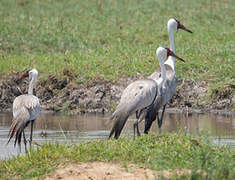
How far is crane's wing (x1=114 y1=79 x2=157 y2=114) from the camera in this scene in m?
9.14

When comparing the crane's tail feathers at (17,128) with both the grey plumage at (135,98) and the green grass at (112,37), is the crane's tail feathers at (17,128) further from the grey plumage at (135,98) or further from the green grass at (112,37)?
the green grass at (112,37)

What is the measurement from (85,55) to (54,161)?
8.71 m

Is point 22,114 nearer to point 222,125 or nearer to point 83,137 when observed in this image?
point 83,137

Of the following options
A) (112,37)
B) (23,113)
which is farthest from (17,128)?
(112,37)

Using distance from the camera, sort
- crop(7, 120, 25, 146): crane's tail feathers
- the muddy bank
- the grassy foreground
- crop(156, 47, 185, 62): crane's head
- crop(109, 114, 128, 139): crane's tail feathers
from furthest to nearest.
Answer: the muddy bank → crop(156, 47, 185, 62): crane's head → crop(7, 120, 25, 146): crane's tail feathers → crop(109, 114, 128, 139): crane's tail feathers → the grassy foreground

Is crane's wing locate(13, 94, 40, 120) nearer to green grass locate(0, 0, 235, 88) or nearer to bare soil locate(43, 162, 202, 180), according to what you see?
bare soil locate(43, 162, 202, 180)

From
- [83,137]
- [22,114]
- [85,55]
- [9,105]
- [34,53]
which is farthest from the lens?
[34,53]

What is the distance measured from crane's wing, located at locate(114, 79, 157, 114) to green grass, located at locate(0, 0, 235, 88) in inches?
154

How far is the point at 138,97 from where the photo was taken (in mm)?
9281

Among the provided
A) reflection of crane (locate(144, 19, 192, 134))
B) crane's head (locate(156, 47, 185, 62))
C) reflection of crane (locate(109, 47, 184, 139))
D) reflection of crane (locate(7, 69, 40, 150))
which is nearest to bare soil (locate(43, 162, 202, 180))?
reflection of crane (locate(109, 47, 184, 139))

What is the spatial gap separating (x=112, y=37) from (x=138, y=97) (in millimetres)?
8924

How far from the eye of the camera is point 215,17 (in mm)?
20578

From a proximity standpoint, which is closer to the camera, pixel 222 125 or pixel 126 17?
pixel 222 125

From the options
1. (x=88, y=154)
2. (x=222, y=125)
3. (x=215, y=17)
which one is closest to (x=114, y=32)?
(x=215, y=17)
